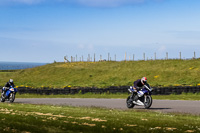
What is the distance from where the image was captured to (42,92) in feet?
131

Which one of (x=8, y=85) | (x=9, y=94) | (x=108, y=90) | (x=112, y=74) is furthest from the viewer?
(x=112, y=74)

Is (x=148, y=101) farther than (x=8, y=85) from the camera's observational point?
No

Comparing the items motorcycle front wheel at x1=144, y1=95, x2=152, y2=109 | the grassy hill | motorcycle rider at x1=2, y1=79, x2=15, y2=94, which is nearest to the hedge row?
motorcycle rider at x1=2, y1=79, x2=15, y2=94

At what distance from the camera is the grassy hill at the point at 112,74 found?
5152 centimetres

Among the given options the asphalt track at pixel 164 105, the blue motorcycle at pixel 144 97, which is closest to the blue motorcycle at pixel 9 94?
the asphalt track at pixel 164 105

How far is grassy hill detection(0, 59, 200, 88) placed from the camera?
51.5m

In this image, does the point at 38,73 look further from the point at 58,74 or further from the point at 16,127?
the point at 16,127

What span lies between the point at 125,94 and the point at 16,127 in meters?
23.8

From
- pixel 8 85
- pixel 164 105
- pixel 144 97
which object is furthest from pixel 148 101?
pixel 8 85

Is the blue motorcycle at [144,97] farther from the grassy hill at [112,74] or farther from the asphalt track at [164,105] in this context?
the grassy hill at [112,74]

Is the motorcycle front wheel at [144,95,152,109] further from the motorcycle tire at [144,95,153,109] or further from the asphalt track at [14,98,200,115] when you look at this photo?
the asphalt track at [14,98,200,115]

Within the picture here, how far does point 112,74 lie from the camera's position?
203 feet

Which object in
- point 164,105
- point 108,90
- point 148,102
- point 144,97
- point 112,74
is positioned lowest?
point 164,105

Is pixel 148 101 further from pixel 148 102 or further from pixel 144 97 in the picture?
pixel 144 97
